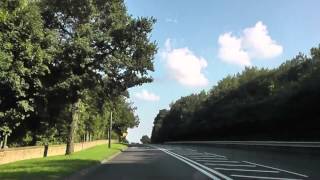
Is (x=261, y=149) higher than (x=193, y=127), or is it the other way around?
(x=193, y=127)

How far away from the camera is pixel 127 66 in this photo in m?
39.5

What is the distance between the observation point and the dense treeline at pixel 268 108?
170 feet

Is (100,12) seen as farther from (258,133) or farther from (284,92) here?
(258,133)

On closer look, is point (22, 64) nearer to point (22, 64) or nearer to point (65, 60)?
point (22, 64)

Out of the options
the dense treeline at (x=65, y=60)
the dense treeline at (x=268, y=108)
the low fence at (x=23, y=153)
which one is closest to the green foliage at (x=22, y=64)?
the dense treeline at (x=65, y=60)

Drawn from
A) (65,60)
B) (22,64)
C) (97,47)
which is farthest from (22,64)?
(97,47)

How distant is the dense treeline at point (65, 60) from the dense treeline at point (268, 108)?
57.2 feet

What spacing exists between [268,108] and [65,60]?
35233 millimetres

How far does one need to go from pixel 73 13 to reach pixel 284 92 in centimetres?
2812

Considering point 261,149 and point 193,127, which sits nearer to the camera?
point 261,149

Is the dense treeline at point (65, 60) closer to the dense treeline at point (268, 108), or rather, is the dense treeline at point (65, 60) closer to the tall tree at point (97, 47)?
the tall tree at point (97, 47)

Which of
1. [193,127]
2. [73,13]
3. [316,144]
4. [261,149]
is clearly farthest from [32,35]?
[193,127]

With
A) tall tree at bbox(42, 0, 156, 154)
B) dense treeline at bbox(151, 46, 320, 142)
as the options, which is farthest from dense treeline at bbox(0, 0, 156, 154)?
dense treeline at bbox(151, 46, 320, 142)

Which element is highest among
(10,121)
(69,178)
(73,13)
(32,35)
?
(73,13)
